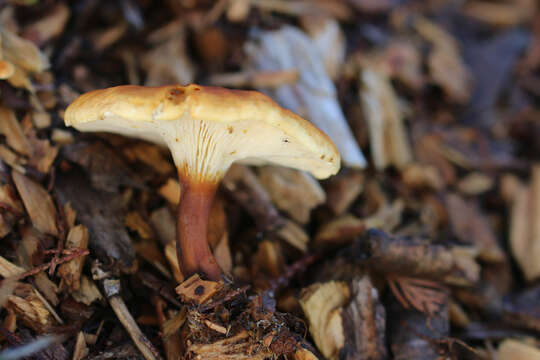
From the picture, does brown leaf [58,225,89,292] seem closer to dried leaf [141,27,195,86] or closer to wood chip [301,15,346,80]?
dried leaf [141,27,195,86]

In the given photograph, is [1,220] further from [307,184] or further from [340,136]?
[340,136]

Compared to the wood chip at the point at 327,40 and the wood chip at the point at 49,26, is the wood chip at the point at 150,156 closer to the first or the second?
the wood chip at the point at 49,26

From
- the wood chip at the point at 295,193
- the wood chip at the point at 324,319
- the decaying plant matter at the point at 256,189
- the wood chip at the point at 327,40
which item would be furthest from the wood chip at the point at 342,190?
the wood chip at the point at 327,40

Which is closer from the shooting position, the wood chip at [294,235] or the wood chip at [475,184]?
the wood chip at [294,235]

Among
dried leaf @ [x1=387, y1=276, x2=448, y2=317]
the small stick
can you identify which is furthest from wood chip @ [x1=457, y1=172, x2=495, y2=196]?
the small stick

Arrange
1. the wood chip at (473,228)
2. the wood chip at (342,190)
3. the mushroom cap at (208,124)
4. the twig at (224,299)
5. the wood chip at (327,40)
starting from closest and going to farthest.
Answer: the mushroom cap at (208,124)
the twig at (224,299)
the wood chip at (342,190)
the wood chip at (473,228)
the wood chip at (327,40)
